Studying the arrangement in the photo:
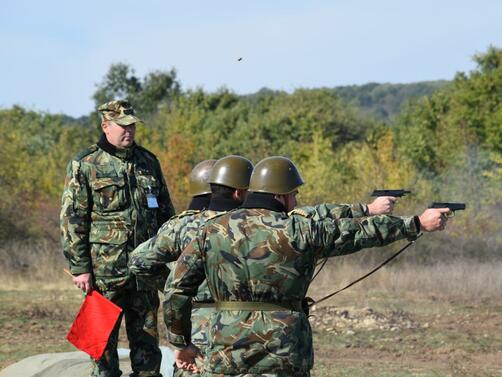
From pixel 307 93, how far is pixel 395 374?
5188 cm

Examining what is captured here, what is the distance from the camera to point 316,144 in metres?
49.1

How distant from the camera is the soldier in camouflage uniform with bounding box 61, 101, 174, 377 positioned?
845 cm

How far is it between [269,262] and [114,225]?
2973mm

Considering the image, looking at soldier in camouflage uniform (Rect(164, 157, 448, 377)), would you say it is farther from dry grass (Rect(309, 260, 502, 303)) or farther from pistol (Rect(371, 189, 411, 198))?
dry grass (Rect(309, 260, 502, 303))

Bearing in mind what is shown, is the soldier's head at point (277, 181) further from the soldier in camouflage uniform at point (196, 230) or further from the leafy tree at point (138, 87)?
the leafy tree at point (138, 87)

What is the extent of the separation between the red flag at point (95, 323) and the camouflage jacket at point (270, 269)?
8.60ft

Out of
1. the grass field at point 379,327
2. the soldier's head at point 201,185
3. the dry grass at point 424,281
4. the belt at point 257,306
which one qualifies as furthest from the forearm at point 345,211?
the dry grass at point 424,281

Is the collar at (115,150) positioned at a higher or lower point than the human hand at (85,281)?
higher

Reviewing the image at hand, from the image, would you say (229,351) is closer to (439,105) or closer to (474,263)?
(474,263)

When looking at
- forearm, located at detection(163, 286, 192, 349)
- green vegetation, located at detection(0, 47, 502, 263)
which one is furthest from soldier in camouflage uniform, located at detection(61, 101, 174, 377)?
green vegetation, located at detection(0, 47, 502, 263)

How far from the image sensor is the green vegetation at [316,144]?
3020 centimetres

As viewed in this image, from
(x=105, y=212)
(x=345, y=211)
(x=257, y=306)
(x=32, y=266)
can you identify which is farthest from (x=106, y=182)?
(x=32, y=266)

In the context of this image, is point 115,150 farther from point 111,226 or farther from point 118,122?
point 111,226

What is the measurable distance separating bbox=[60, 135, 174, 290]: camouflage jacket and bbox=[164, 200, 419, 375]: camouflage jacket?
268 cm
